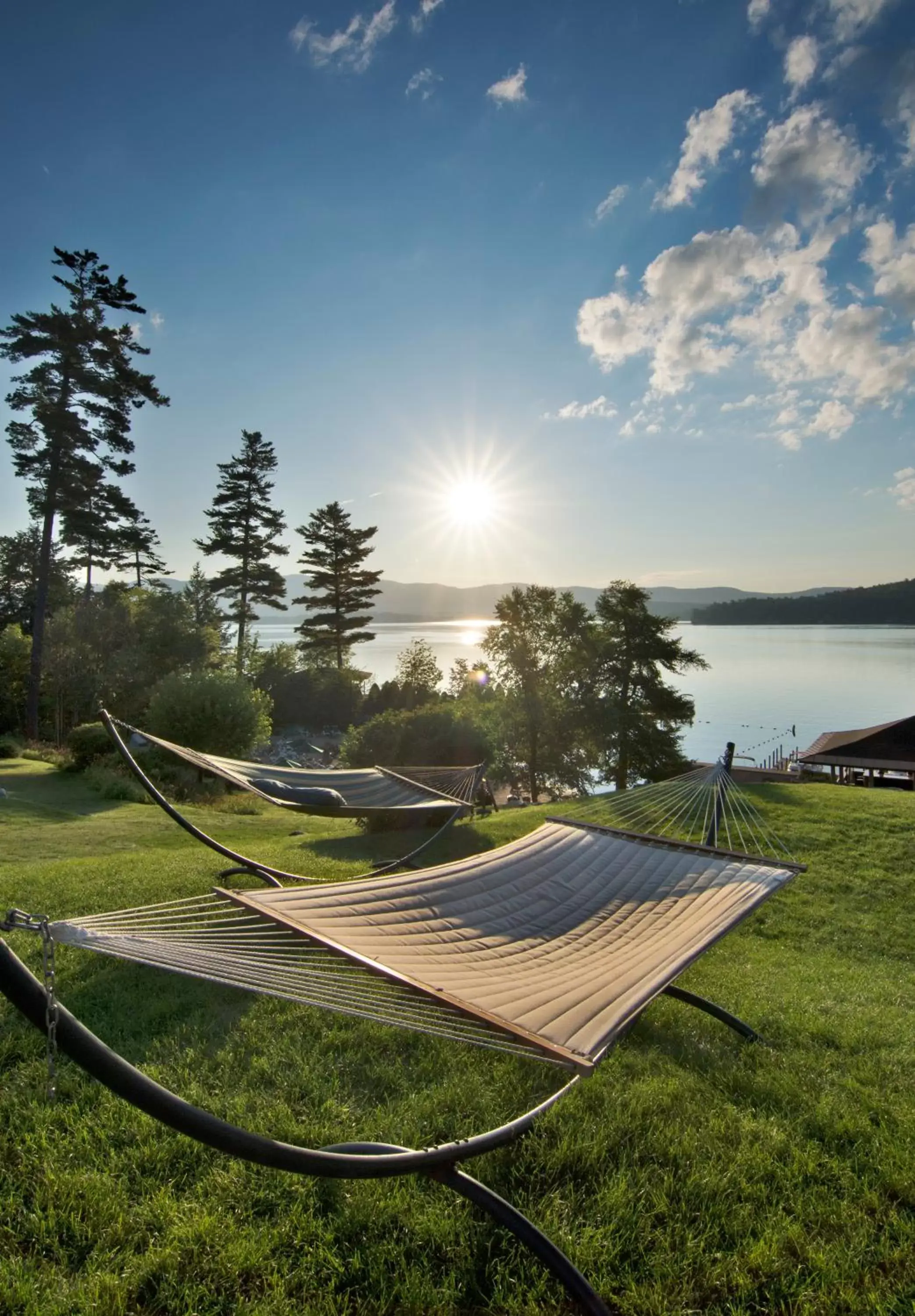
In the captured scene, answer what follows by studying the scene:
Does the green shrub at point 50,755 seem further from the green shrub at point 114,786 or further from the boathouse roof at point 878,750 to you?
the boathouse roof at point 878,750

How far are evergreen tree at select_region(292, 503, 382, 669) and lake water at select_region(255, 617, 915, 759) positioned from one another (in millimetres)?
3268

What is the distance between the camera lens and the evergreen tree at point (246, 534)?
78.1 feet

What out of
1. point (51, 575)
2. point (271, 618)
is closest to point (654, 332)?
point (51, 575)

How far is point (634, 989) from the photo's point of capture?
1823 millimetres

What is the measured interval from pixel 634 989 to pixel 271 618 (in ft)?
561

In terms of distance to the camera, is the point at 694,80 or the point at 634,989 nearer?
the point at 634,989

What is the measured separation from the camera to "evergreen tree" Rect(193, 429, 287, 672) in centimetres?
2381

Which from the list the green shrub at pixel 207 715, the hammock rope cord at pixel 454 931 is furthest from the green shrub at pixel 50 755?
the hammock rope cord at pixel 454 931

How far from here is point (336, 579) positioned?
2798cm

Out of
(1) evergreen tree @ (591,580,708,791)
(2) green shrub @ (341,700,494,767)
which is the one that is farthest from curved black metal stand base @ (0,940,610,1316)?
(1) evergreen tree @ (591,580,708,791)

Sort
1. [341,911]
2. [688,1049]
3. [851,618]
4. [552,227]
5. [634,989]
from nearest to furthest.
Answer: [634,989] → [341,911] → [688,1049] → [552,227] → [851,618]

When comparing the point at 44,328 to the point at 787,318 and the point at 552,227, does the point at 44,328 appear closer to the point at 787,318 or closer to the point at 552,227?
the point at 552,227

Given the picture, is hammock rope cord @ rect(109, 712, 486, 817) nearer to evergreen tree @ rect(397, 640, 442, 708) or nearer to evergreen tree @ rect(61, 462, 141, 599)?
evergreen tree @ rect(61, 462, 141, 599)

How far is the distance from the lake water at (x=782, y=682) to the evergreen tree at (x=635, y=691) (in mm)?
3713
